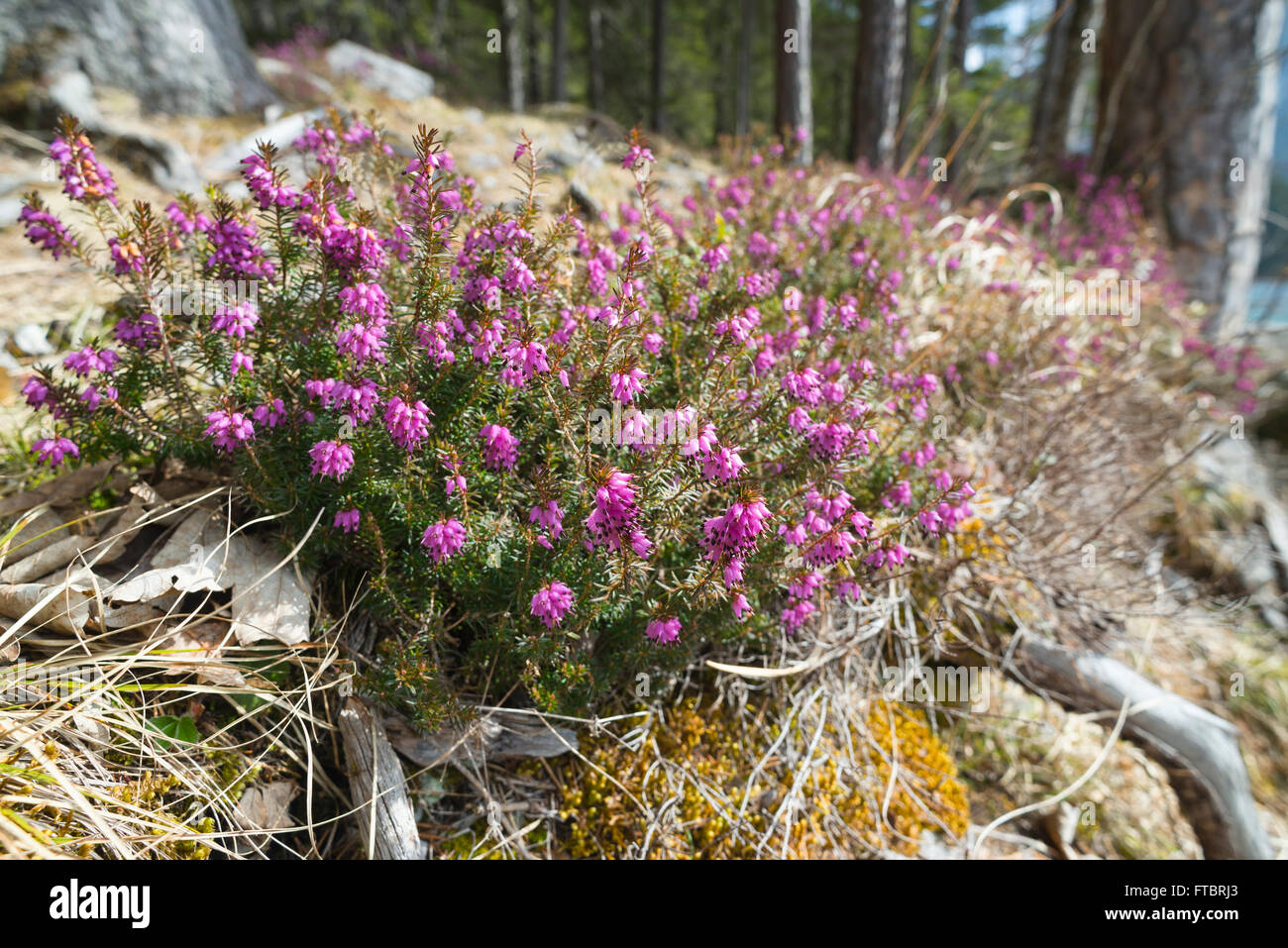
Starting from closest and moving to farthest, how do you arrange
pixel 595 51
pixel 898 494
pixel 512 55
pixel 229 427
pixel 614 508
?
1. pixel 614 508
2. pixel 229 427
3. pixel 898 494
4. pixel 512 55
5. pixel 595 51

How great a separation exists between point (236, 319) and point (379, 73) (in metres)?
11.3

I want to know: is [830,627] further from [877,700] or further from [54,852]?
[54,852]

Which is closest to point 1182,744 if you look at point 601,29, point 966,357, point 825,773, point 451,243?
point 825,773

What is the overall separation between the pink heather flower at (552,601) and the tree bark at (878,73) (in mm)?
7450

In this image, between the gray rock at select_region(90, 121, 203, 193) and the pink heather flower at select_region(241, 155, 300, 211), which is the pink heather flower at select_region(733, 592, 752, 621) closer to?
the pink heather flower at select_region(241, 155, 300, 211)

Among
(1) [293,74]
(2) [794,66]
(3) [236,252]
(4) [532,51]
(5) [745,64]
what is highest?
(4) [532,51]

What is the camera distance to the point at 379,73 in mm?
11039

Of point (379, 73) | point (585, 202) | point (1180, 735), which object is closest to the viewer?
point (1180, 735)

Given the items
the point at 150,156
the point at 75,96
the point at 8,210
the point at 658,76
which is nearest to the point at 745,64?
the point at 658,76

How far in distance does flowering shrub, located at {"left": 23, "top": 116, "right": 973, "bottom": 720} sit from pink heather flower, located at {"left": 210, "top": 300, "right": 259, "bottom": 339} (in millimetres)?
21

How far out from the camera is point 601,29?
18094 millimetres

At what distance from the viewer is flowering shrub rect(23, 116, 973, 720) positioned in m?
1.90

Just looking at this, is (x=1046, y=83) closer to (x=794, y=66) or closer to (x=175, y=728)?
(x=794, y=66)

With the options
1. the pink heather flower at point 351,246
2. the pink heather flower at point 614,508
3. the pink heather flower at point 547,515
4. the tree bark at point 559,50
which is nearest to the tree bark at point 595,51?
the tree bark at point 559,50
